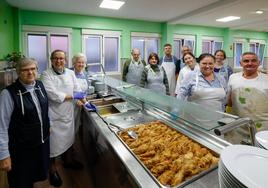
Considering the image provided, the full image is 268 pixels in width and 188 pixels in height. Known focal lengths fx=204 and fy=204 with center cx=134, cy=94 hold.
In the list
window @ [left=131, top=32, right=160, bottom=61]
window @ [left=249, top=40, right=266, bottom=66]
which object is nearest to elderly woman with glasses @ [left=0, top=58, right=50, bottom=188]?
window @ [left=131, top=32, right=160, bottom=61]

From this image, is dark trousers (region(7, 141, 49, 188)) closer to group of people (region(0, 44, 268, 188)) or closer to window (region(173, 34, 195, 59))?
group of people (region(0, 44, 268, 188))

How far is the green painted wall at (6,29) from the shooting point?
12.9 ft

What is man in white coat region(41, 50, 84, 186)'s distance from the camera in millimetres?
1947

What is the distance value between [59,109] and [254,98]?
179 cm

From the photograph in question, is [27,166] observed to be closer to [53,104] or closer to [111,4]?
[53,104]

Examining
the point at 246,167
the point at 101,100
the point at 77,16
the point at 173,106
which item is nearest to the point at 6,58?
the point at 77,16

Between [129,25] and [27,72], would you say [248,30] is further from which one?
[27,72]

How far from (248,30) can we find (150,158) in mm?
9018

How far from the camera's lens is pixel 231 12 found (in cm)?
520

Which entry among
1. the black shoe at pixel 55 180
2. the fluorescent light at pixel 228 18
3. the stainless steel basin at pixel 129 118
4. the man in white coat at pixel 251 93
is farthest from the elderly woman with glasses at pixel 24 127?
the fluorescent light at pixel 228 18

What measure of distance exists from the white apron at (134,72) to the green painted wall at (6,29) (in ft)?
8.08

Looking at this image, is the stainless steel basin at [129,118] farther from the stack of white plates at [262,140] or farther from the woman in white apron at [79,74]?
the stack of white plates at [262,140]

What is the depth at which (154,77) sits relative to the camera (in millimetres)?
3037

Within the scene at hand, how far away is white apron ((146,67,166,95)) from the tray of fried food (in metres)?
1.44
